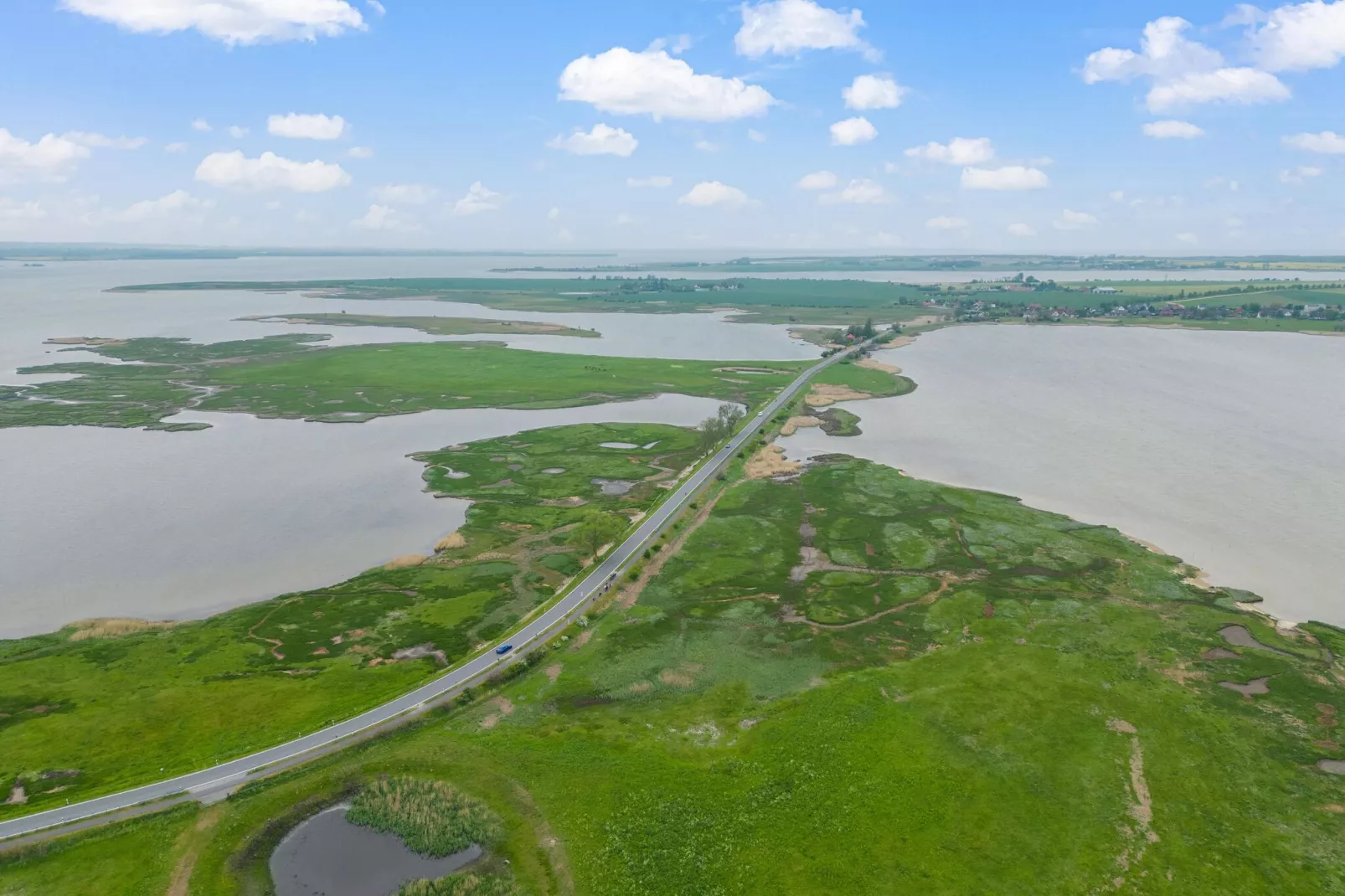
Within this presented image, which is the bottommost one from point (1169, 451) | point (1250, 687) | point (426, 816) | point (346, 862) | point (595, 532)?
point (346, 862)

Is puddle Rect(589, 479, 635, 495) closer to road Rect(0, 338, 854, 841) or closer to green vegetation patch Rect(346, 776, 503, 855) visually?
road Rect(0, 338, 854, 841)

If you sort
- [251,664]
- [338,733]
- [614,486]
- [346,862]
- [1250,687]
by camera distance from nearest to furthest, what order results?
1. [346,862]
2. [338,733]
3. [1250,687]
4. [251,664]
5. [614,486]

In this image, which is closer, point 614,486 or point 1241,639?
point 1241,639

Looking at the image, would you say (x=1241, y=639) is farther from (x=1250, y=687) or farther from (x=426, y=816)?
(x=426, y=816)

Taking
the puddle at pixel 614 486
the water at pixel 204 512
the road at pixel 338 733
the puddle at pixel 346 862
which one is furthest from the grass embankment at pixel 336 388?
the puddle at pixel 346 862

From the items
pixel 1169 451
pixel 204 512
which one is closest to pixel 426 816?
pixel 204 512

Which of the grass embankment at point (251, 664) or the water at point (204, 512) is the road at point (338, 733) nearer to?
the grass embankment at point (251, 664)
